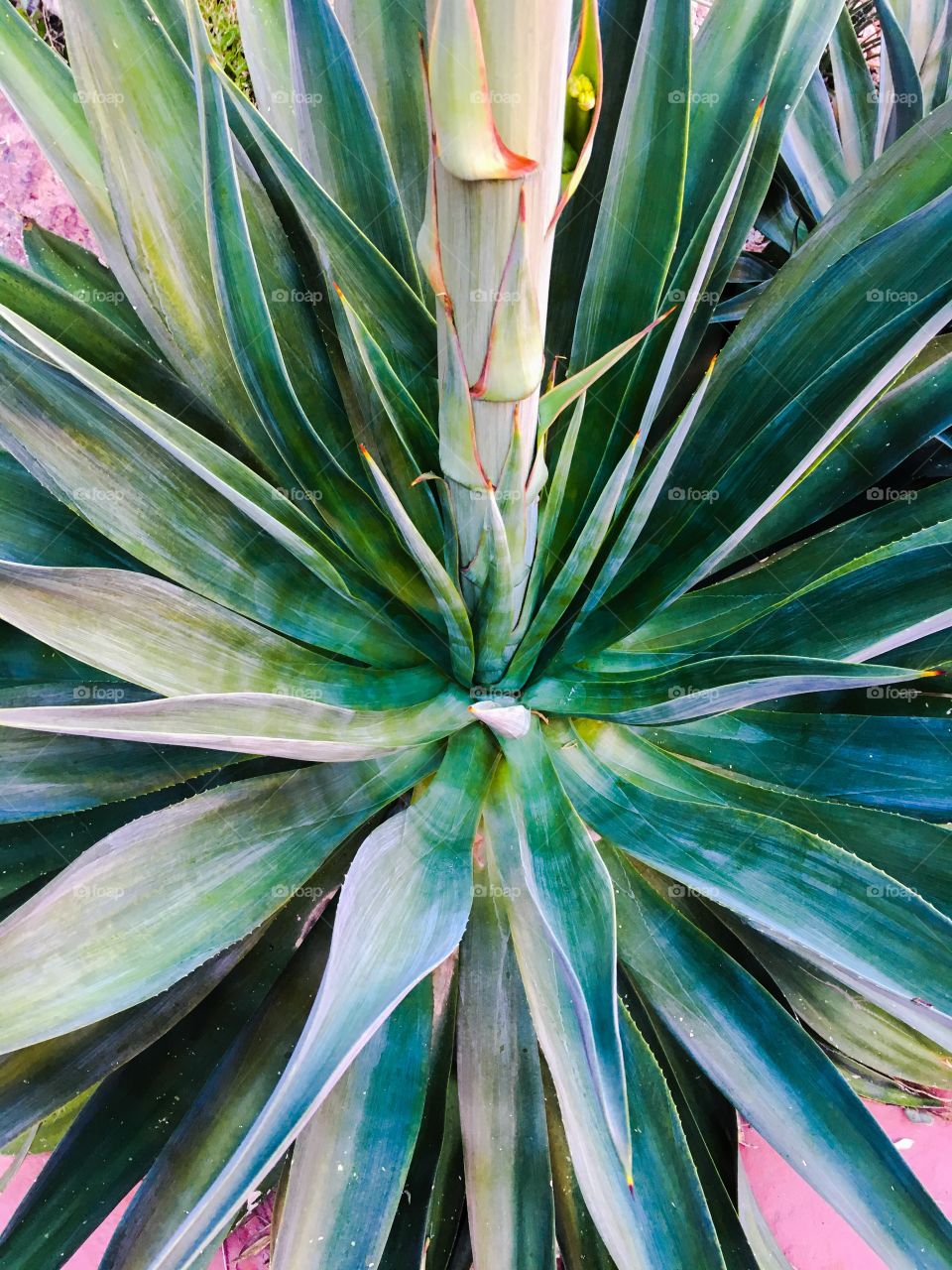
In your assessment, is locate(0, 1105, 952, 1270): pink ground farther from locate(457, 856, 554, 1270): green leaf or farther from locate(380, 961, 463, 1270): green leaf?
locate(457, 856, 554, 1270): green leaf

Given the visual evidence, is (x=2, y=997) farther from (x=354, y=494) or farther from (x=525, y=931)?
(x=354, y=494)

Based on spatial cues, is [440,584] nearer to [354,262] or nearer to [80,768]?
[354,262]

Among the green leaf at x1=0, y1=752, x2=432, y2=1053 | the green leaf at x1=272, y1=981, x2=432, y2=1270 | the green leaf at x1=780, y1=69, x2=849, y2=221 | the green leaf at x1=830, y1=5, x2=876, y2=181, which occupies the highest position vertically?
the green leaf at x1=830, y1=5, x2=876, y2=181

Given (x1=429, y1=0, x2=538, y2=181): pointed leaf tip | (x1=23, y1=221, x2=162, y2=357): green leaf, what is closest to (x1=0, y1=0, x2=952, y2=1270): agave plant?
(x1=429, y1=0, x2=538, y2=181): pointed leaf tip

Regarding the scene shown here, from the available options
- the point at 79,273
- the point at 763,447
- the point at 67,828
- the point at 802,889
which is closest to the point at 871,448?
the point at 763,447

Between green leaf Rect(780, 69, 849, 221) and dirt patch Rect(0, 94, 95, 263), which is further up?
dirt patch Rect(0, 94, 95, 263)

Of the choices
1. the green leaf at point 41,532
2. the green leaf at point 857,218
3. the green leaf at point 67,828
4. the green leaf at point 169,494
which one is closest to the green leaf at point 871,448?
the green leaf at point 857,218

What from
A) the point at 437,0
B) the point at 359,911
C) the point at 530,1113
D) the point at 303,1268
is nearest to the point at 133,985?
the point at 359,911

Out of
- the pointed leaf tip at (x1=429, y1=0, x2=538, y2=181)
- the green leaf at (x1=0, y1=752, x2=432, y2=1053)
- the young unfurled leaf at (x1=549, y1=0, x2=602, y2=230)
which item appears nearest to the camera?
the pointed leaf tip at (x1=429, y1=0, x2=538, y2=181)
